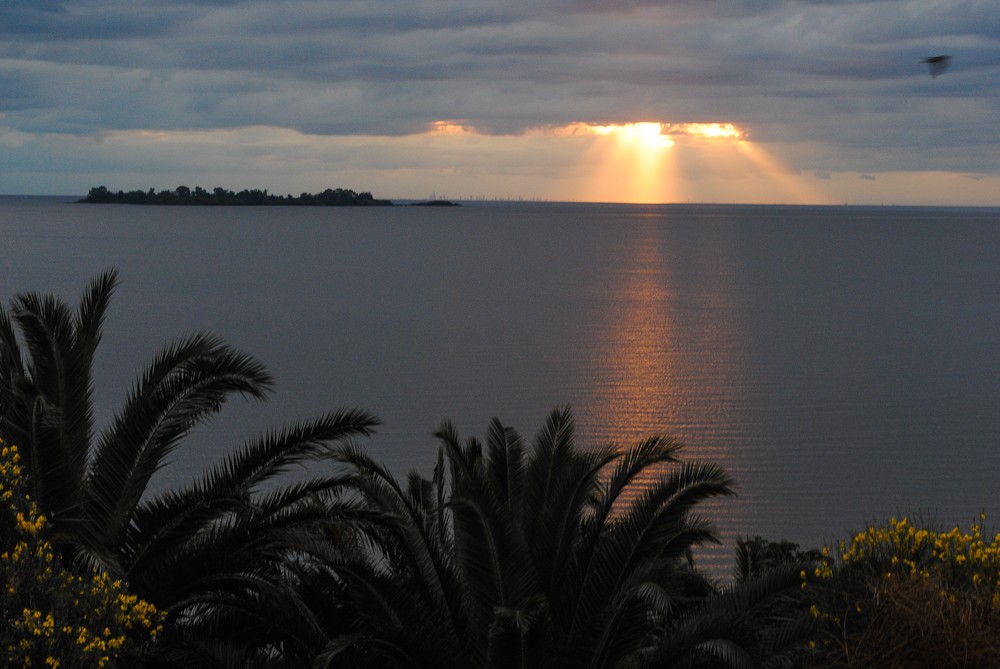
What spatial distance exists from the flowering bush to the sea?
49.4 feet

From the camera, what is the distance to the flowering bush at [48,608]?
7512mm

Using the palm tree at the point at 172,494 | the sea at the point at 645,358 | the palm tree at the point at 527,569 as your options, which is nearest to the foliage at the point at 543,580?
the palm tree at the point at 527,569

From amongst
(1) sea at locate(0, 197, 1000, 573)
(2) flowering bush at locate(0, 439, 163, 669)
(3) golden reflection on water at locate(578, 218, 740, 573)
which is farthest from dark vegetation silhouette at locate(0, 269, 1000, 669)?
(1) sea at locate(0, 197, 1000, 573)

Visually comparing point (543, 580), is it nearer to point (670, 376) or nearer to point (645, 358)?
point (670, 376)

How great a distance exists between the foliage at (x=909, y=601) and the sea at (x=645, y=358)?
42.7 ft

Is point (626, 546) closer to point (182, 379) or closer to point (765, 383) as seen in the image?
point (182, 379)

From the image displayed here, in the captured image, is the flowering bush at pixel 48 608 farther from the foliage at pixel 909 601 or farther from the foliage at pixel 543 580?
the foliage at pixel 909 601

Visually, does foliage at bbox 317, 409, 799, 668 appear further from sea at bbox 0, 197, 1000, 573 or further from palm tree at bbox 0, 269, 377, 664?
sea at bbox 0, 197, 1000, 573

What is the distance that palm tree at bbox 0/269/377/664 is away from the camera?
9.81 metres

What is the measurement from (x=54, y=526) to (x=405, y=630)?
3042mm

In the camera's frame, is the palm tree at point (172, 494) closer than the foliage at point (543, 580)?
No

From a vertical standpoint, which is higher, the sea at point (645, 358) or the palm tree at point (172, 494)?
the palm tree at point (172, 494)

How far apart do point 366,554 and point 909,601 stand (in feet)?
15.8

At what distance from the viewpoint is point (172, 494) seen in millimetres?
10391
